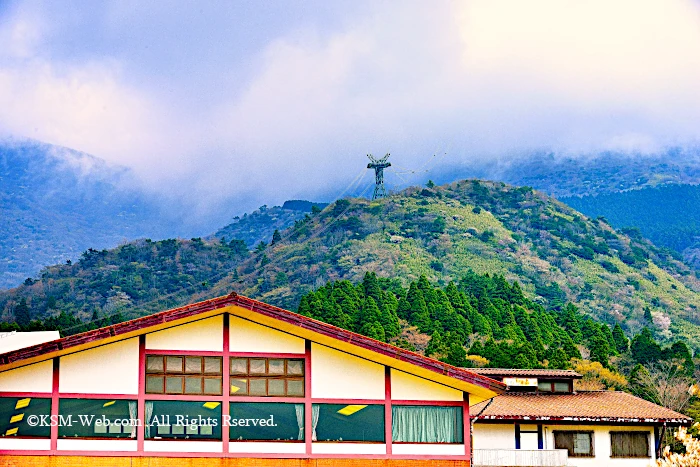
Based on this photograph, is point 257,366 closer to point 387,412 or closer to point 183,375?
point 183,375

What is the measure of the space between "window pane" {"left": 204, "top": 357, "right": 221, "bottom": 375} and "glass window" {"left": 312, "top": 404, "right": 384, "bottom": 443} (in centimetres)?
225

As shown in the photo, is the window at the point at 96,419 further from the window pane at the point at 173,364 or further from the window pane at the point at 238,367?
the window pane at the point at 238,367

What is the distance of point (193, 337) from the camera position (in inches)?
953

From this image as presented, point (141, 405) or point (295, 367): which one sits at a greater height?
point (295, 367)

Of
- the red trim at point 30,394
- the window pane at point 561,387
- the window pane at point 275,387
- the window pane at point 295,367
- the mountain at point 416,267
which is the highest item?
the mountain at point 416,267

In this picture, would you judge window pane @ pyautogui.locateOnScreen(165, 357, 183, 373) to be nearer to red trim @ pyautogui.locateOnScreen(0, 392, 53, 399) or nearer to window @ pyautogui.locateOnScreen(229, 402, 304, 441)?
window @ pyautogui.locateOnScreen(229, 402, 304, 441)

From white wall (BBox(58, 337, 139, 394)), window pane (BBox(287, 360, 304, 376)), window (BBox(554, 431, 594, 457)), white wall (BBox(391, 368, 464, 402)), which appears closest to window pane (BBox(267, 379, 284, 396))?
window pane (BBox(287, 360, 304, 376))

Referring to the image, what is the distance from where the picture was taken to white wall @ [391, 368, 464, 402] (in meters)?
24.6

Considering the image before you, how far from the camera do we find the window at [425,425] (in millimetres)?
24516

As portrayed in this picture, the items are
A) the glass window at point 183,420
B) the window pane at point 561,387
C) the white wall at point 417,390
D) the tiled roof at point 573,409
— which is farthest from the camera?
the window pane at point 561,387

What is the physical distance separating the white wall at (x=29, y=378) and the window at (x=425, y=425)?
746cm

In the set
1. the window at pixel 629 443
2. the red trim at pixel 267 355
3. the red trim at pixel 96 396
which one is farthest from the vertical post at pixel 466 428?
the window at pixel 629 443

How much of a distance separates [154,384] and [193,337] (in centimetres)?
130

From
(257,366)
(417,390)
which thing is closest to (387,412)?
(417,390)
